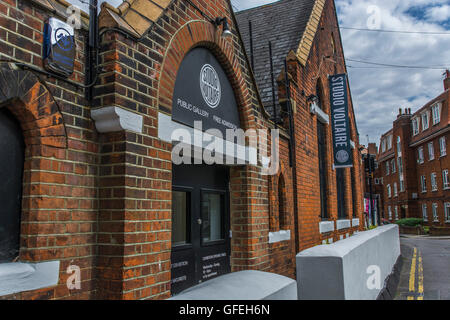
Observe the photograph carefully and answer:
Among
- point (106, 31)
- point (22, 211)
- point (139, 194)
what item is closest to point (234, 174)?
point (139, 194)

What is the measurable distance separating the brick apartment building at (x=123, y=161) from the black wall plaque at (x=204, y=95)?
27mm

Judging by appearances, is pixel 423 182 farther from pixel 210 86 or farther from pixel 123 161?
pixel 123 161

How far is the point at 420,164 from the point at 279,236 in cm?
3529

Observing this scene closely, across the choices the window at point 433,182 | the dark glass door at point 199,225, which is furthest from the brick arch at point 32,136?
the window at point 433,182

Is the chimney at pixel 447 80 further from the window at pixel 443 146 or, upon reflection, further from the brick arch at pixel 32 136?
the brick arch at pixel 32 136

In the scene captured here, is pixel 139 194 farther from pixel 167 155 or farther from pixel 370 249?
pixel 370 249

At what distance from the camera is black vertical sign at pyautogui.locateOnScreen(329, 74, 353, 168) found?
1182 cm

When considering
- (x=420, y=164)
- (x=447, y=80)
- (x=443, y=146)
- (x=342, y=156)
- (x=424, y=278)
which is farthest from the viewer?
(x=420, y=164)

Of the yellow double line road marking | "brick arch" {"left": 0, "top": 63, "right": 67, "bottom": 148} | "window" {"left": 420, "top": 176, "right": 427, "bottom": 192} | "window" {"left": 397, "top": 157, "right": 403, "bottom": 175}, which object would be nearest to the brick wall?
the yellow double line road marking

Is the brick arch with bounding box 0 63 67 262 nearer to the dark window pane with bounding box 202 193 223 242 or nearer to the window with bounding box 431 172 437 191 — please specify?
the dark window pane with bounding box 202 193 223 242

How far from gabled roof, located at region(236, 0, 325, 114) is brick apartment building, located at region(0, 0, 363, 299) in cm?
323

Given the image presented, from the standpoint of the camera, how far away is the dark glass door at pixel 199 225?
192 inches

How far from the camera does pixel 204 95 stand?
5016mm

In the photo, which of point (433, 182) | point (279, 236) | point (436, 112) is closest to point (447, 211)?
point (433, 182)
